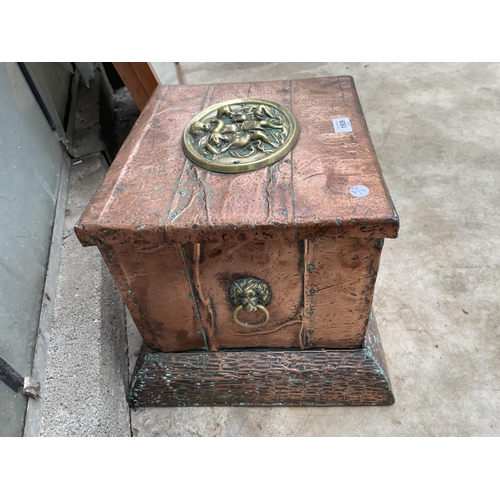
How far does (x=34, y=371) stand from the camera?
4.55 ft

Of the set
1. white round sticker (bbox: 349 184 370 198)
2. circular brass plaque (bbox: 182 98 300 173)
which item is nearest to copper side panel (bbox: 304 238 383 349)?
white round sticker (bbox: 349 184 370 198)

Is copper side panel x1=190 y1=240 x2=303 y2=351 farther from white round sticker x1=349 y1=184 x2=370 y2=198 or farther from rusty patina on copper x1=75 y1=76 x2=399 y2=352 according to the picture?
white round sticker x1=349 y1=184 x2=370 y2=198

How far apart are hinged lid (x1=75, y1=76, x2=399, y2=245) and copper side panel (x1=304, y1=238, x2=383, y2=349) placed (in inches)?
3.2

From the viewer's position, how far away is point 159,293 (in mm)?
1280

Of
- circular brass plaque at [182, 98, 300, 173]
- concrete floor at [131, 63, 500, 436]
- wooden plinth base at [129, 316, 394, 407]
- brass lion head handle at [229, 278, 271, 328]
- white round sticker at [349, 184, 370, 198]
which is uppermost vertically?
circular brass plaque at [182, 98, 300, 173]

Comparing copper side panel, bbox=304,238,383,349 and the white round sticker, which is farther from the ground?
the white round sticker

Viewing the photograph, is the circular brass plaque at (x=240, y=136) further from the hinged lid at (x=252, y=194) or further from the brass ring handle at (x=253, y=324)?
the brass ring handle at (x=253, y=324)

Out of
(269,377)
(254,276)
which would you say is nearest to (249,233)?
(254,276)

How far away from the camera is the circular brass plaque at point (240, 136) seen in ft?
4.04

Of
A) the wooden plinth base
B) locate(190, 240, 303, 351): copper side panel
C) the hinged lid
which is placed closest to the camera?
the hinged lid

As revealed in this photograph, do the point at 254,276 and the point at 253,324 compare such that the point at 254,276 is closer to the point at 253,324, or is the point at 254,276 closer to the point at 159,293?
the point at 253,324

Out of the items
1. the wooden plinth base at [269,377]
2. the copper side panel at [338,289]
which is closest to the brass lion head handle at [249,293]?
the copper side panel at [338,289]

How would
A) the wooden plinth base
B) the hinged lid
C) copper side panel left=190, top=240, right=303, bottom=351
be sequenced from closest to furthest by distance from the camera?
the hinged lid < copper side panel left=190, top=240, right=303, bottom=351 < the wooden plinth base

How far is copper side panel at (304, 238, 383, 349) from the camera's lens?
1.13 metres
